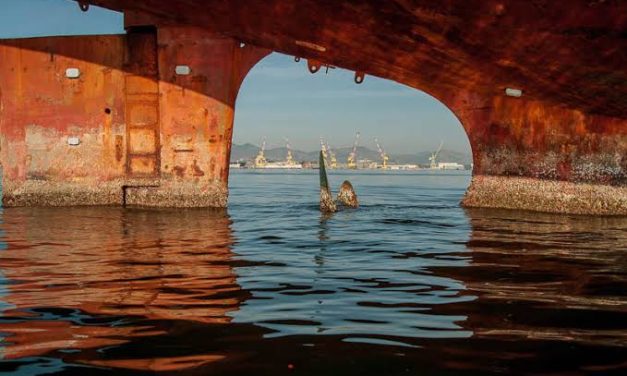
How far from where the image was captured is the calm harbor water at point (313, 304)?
3.04 m

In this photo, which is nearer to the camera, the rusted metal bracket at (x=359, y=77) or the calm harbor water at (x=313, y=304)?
the calm harbor water at (x=313, y=304)

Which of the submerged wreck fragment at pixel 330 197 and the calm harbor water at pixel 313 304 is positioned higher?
the submerged wreck fragment at pixel 330 197

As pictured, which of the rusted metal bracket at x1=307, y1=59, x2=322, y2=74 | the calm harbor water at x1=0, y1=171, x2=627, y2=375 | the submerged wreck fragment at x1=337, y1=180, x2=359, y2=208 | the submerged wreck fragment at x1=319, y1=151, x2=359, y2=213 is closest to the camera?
the calm harbor water at x1=0, y1=171, x2=627, y2=375

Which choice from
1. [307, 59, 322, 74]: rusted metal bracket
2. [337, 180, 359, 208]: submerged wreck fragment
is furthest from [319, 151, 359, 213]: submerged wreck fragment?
[307, 59, 322, 74]: rusted metal bracket

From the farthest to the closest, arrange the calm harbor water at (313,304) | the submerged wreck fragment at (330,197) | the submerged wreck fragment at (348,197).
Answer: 1. the submerged wreck fragment at (348,197)
2. the submerged wreck fragment at (330,197)
3. the calm harbor water at (313,304)

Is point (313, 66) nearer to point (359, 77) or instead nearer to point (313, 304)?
point (359, 77)

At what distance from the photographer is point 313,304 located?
14.1 feet

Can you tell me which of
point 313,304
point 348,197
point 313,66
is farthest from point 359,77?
point 313,304

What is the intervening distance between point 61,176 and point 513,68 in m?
10.9

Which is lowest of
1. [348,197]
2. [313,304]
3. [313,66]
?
[313,304]

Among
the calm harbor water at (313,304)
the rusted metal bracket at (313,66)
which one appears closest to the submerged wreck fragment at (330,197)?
the rusted metal bracket at (313,66)

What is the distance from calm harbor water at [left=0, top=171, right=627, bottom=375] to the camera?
120 inches

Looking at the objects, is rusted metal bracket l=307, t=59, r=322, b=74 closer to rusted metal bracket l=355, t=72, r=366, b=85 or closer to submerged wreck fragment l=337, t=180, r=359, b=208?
rusted metal bracket l=355, t=72, r=366, b=85

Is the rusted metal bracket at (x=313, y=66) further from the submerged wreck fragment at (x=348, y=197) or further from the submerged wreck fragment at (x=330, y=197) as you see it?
the submerged wreck fragment at (x=348, y=197)
